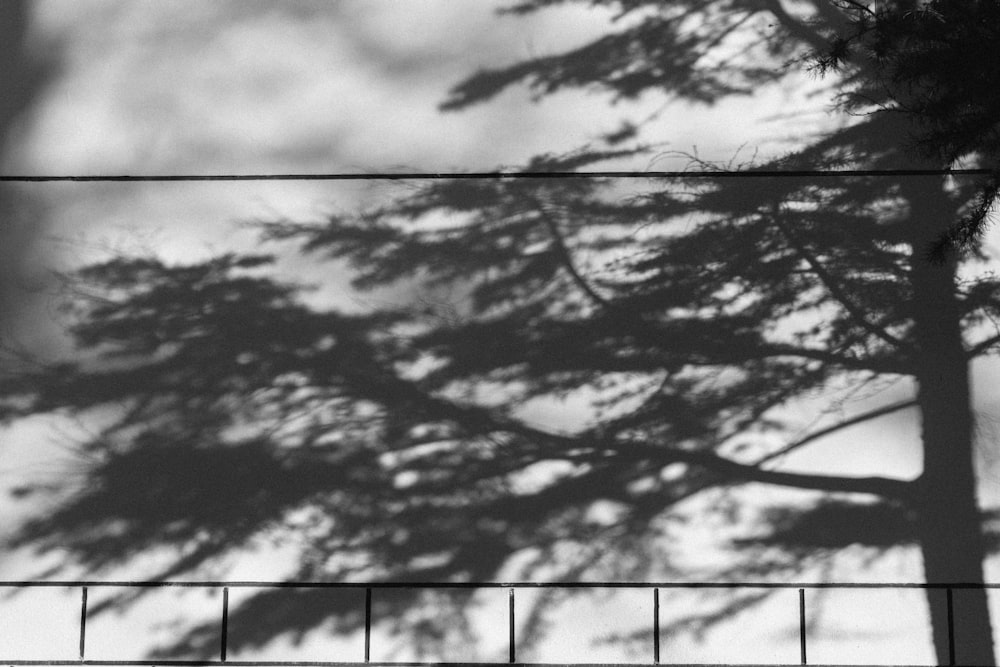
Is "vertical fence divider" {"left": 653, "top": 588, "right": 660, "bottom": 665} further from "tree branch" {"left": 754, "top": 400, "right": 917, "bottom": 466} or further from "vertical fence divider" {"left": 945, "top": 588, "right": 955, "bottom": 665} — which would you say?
"vertical fence divider" {"left": 945, "top": 588, "right": 955, "bottom": 665}

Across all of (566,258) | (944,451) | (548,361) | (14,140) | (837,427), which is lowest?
(944,451)

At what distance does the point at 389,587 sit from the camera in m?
5.38

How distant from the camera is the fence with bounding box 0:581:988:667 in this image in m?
5.32

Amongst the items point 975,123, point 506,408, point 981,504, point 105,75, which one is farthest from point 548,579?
point 105,75

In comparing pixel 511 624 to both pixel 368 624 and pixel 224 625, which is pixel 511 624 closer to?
pixel 368 624

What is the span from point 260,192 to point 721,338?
126 inches

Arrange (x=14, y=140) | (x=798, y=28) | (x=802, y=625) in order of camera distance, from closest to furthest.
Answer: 1. (x=802, y=625)
2. (x=798, y=28)
3. (x=14, y=140)

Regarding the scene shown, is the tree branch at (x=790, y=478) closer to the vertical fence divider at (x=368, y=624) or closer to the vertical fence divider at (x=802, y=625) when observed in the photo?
the vertical fence divider at (x=802, y=625)

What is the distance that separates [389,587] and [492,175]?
2796 mm

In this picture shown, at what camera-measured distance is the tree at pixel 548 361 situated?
5.36 meters

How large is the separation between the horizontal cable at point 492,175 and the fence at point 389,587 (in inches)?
105

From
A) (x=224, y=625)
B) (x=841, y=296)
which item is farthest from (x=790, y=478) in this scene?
(x=224, y=625)

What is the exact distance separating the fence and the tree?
0.28 ft

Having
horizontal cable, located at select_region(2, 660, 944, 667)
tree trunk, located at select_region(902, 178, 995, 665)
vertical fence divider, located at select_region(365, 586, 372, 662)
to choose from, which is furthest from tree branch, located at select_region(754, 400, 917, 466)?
vertical fence divider, located at select_region(365, 586, 372, 662)
